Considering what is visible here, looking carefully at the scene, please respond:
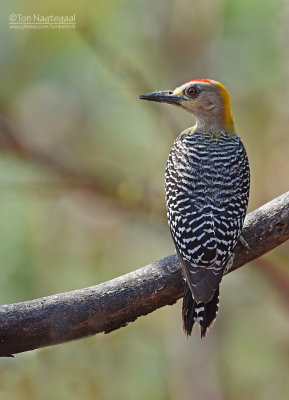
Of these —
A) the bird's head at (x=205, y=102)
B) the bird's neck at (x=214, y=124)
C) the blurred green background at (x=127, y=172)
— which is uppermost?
the bird's head at (x=205, y=102)

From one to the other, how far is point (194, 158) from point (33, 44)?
15.3 feet

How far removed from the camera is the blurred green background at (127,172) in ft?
24.6

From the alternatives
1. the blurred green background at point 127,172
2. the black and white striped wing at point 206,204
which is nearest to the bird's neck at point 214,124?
the black and white striped wing at point 206,204

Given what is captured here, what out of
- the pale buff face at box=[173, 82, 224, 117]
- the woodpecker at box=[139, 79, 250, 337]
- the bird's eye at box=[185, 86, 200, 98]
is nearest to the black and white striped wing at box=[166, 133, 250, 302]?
the woodpecker at box=[139, 79, 250, 337]

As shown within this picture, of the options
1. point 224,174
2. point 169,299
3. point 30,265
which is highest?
point 224,174

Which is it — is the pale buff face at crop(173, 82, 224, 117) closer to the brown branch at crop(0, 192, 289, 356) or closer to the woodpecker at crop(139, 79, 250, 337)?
the woodpecker at crop(139, 79, 250, 337)

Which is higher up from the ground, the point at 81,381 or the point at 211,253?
the point at 211,253

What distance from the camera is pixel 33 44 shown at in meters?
8.88

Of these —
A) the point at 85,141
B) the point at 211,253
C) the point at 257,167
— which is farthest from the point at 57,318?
the point at 85,141

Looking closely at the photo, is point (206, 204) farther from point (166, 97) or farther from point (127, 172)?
point (127, 172)

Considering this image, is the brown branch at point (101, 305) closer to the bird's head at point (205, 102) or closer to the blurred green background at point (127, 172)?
the bird's head at point (205, 102)

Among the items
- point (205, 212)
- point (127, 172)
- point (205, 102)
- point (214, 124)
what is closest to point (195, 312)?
point (205, 212)

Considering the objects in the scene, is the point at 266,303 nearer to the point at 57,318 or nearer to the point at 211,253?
the point at 211,253

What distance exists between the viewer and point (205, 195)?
15.1ft
